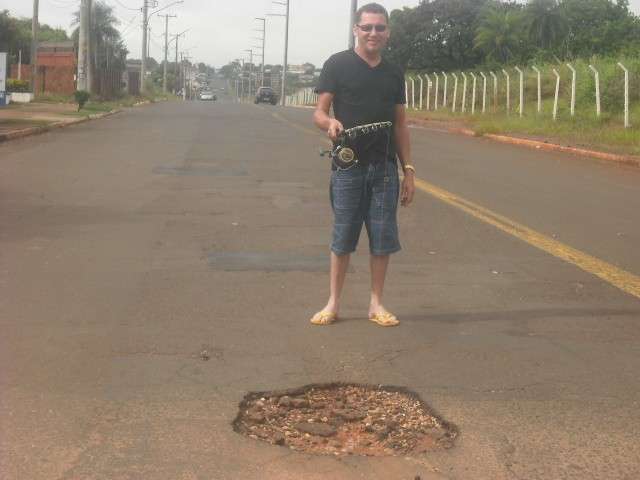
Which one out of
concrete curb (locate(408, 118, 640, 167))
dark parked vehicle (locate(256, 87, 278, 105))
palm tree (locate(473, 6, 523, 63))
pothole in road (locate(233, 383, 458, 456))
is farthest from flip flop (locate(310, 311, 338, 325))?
dark parked vehicle (locate(256, 87, 278, 105))

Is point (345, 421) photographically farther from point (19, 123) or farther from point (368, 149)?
point (19, 123)

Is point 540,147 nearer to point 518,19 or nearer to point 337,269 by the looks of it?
point 337,269

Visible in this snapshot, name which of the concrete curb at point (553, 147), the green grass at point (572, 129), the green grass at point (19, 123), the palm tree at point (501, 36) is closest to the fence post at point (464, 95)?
the green grass at point (572, 129)

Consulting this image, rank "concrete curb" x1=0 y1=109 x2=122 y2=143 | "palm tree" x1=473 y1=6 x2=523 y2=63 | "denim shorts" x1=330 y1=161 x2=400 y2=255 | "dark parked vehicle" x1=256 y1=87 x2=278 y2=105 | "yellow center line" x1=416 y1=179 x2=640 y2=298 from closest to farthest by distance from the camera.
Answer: "denim shorts" x1=330 y1=161 x2=400 y2=255
"yellow center line" x1=416 y1=179 x2=640 y2=298
"concrete curb" x1=0 y1=109 x2=122 y2=143
"palm tree" x1=473 y1=6 x2=523 y2=63
"dark parked vehicle" x1=256 y1=87 x2=278 y2=105

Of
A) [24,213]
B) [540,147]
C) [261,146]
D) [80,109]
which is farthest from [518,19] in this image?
[24,213]

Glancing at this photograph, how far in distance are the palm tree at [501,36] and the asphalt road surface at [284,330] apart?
40.9 metres

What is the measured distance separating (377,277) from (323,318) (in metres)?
0.40

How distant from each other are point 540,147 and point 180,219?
13680 millimetres

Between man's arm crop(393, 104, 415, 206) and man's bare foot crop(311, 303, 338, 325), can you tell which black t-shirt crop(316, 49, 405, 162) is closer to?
man's arm crop(393, 104, 415, 206)

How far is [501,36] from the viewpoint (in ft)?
165

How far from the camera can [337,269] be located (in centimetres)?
556

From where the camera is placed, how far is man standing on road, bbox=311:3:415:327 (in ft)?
17.1

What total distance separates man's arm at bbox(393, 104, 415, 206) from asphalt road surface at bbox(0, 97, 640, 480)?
0.78 metres

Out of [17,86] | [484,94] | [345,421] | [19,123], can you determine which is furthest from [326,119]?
[17,86]
